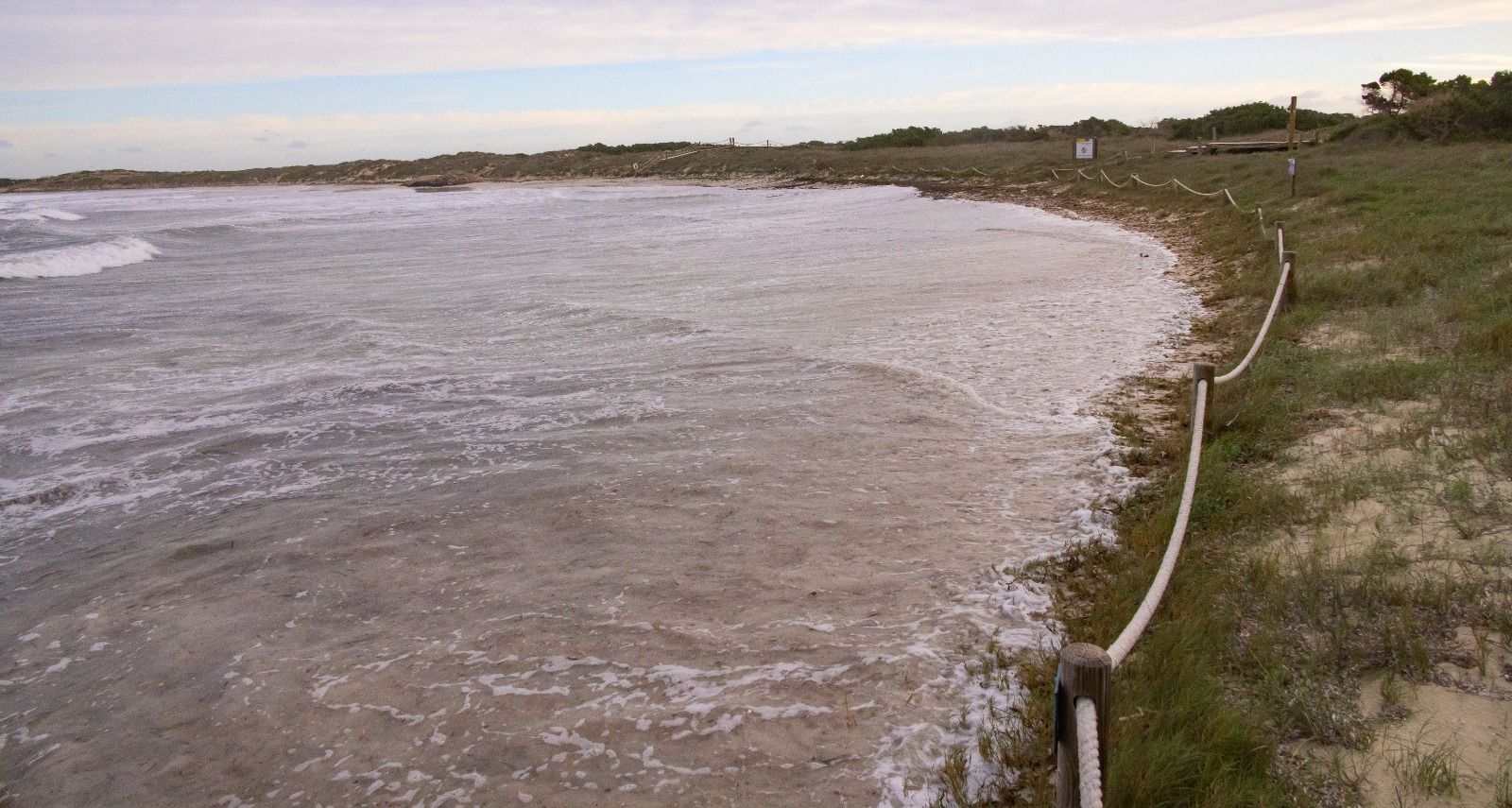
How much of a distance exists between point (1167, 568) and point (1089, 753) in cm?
157

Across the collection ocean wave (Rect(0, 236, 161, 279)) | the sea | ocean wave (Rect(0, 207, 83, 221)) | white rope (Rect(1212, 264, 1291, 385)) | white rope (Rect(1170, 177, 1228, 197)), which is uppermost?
ocean wave (Rect(0, 207, 83, 221))

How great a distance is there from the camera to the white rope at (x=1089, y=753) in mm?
2219

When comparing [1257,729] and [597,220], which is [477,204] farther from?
[1257,729]

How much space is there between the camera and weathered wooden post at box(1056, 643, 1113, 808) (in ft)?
8.23

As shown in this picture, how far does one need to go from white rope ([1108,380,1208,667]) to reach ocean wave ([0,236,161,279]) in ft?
78.6

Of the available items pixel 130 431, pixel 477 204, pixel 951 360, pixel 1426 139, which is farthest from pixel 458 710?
pixel 477 204

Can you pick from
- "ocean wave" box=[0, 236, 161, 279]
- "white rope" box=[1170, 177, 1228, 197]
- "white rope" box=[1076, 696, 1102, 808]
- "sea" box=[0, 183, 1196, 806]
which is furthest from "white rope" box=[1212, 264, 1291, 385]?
"ocean wave" box=[0, 236, 161, 279]

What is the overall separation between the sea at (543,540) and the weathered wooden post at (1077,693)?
933mm

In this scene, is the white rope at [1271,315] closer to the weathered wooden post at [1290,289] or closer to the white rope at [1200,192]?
the weathered wooden post at [1290,289]

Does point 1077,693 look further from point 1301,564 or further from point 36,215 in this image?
point 36,215

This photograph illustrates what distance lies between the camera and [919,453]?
279 inches

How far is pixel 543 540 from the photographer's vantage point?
5766mm

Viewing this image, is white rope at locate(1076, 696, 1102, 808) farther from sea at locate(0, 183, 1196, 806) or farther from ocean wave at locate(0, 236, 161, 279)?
ocean wave at locate(0, 236, 161, 279)

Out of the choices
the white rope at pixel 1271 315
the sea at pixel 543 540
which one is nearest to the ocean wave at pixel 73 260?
the sea at pixel 543 540
